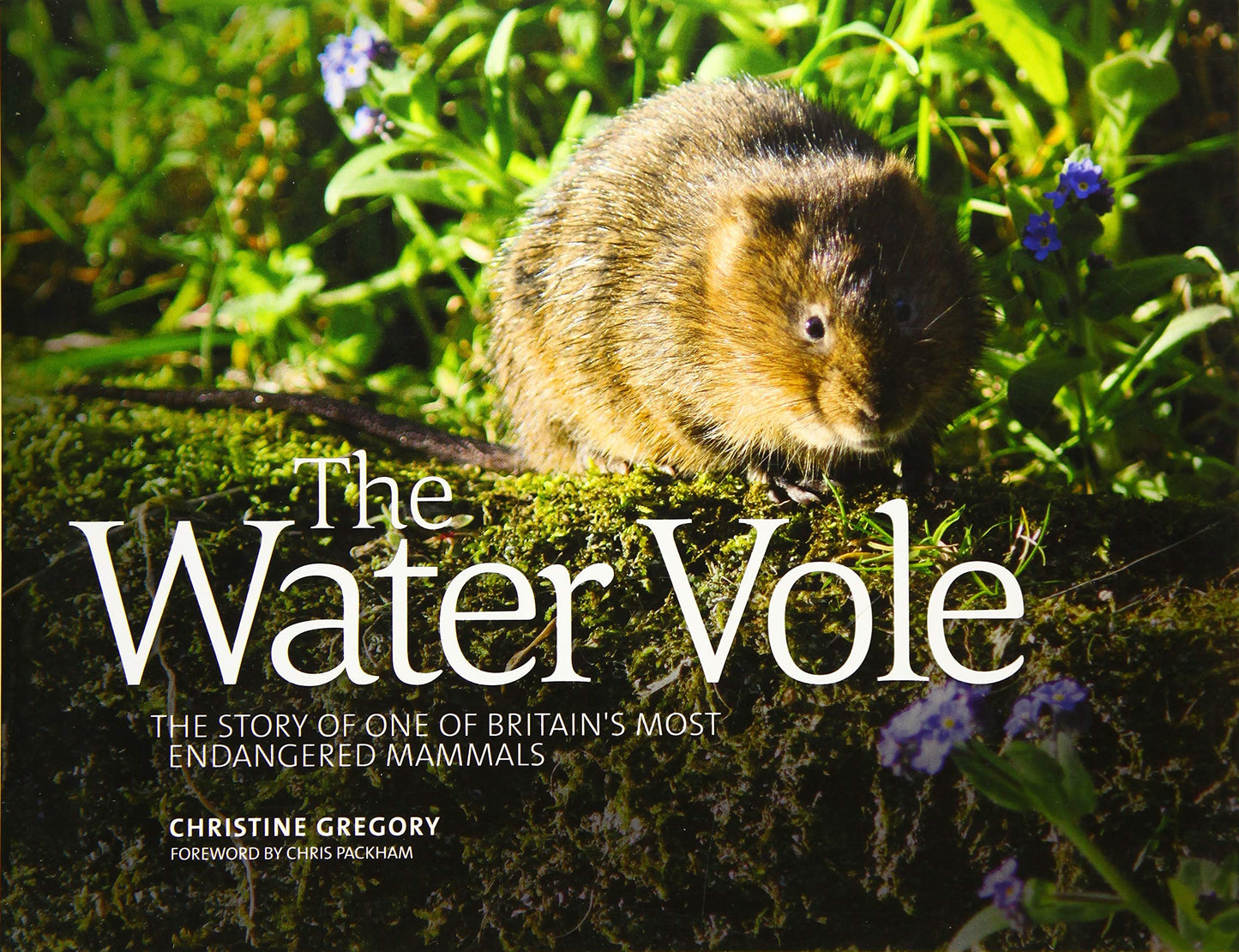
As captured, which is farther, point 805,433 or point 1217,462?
point 1217,462

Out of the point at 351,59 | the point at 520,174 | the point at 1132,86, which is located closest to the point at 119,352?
the point at 351,59

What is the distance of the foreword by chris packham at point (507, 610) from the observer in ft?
6.08

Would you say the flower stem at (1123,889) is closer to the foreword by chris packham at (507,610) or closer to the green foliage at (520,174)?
the foreword by chris packham at (507,610)

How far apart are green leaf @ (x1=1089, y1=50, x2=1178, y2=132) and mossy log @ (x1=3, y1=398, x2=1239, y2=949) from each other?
998mm

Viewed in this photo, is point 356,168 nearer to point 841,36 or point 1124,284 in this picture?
point 841,36

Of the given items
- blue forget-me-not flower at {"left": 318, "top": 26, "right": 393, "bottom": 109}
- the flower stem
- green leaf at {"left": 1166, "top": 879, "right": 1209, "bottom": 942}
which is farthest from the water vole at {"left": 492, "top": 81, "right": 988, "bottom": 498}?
green leaf at {"left": 1166, "top": 879, "right": 1209, "bottom": 942}

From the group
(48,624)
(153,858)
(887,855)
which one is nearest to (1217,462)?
(887,855)

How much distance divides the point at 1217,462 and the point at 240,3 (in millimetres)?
2673

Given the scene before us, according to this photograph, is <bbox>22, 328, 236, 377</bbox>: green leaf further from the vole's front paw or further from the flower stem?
the flower stem

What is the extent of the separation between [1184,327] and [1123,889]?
127 cm

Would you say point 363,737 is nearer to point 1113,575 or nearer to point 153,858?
point 153,858

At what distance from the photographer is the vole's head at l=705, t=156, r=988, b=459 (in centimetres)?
188

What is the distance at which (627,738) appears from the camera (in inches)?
73.9

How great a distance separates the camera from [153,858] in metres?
1.93
